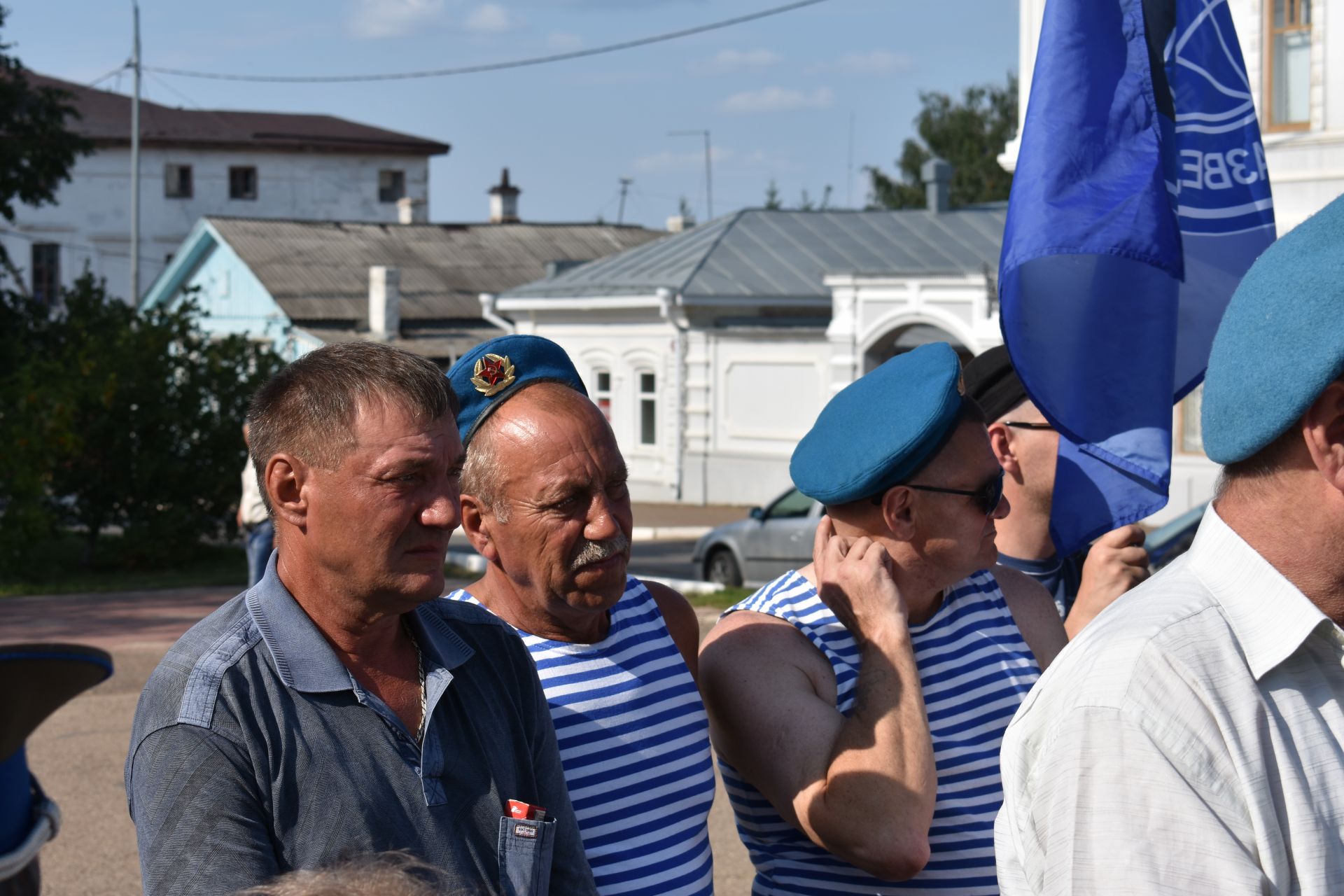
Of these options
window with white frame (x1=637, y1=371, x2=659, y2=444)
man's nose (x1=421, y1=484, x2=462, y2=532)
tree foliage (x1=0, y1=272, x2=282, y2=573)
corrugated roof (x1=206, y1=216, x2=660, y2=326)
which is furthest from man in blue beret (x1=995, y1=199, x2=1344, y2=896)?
corrugated roof (x1=206, y1=216, x2=660, y2=326)

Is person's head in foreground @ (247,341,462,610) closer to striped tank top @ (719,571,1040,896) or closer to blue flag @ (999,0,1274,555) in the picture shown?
striped tank top @ (719,571,1040,896)

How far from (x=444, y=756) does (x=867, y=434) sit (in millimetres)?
1141

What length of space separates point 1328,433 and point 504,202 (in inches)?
1740

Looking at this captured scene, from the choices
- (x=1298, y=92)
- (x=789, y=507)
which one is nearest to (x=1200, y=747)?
(x=789, y=507)

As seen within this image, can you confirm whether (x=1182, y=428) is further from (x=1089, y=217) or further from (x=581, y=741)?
(x=581, y=741)

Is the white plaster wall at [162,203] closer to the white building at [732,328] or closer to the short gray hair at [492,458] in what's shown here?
the white building at [732,328]

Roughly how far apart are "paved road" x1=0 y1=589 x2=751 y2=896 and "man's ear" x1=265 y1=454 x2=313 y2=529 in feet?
13.8

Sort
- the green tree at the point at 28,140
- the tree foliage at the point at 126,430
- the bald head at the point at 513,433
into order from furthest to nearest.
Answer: the green tree at the point at 28,140
the tree foliage at the point at 126,430
the bald head at the point at 513,433

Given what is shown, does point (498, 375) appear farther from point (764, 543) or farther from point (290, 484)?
A: point (764, 543)

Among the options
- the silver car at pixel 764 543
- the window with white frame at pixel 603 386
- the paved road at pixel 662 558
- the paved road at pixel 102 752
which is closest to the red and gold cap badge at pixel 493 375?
the paved road at pixel 102 752

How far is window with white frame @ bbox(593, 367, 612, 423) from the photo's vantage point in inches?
1118

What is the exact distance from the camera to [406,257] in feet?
122

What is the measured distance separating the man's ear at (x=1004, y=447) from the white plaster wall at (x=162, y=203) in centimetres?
4976

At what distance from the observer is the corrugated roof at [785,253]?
2631 centimetres
